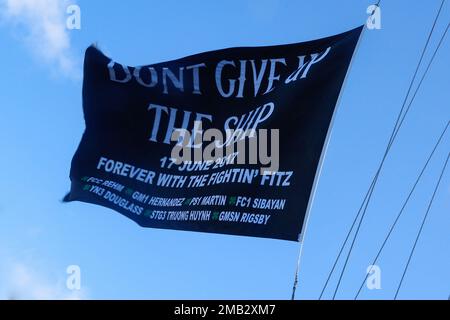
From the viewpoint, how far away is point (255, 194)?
10789mm

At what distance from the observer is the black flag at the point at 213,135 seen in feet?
35.1

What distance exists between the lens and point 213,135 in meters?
11.8

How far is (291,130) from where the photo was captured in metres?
11.1

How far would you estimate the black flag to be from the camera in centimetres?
1071

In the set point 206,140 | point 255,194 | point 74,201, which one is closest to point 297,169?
point 255,194
